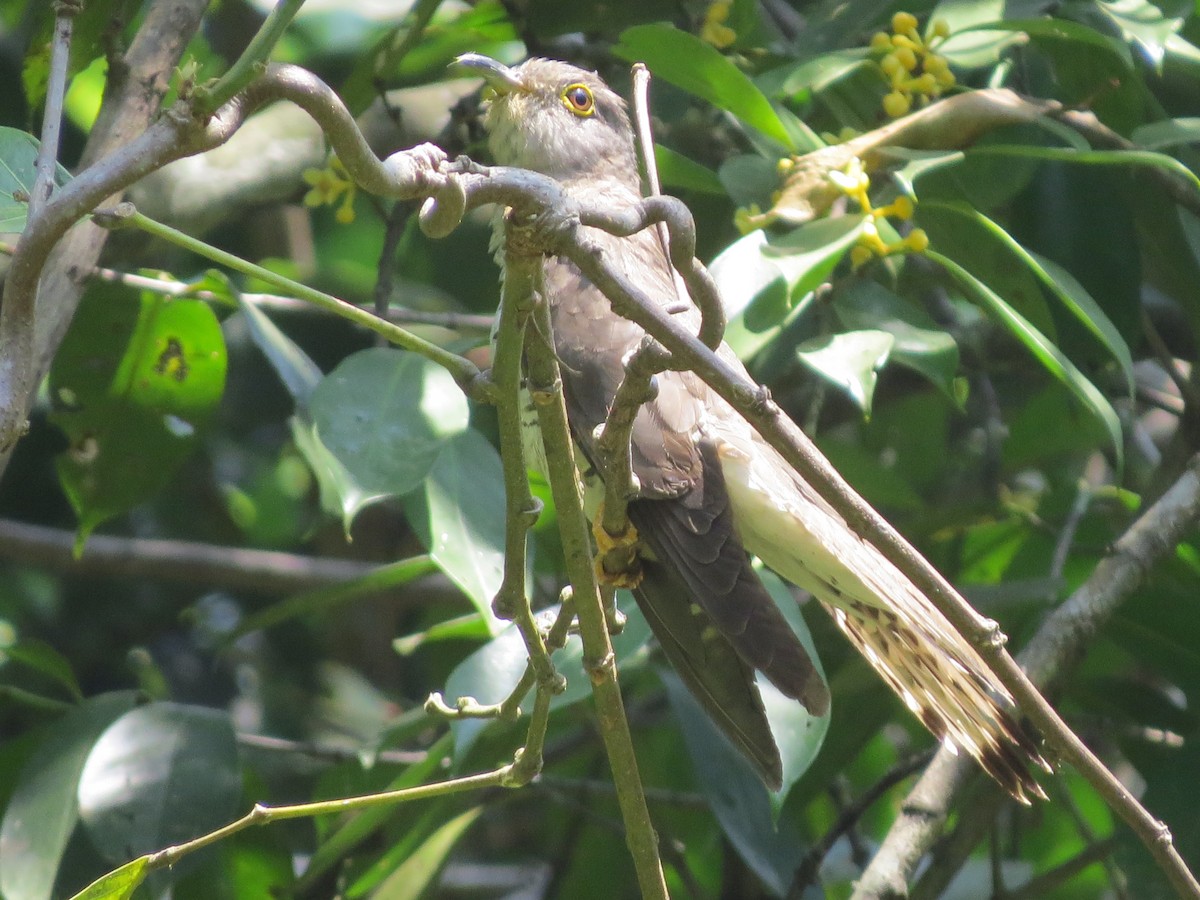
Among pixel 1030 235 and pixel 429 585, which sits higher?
Answer: pixel 1030 235

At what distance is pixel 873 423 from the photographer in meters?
4.63

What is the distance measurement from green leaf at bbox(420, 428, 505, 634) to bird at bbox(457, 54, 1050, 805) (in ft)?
0.79

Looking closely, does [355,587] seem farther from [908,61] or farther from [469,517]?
[908,61]

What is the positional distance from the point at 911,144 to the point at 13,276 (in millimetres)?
2157

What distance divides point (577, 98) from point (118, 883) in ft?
8.74

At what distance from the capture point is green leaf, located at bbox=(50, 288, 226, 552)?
3166 mm

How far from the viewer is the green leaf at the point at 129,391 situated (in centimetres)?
317

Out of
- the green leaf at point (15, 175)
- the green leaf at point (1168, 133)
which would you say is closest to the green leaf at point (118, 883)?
the green leaf at point (15, 175)

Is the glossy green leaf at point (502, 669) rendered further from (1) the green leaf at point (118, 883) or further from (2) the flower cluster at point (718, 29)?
(2) the flower cluster at point (718, 29)

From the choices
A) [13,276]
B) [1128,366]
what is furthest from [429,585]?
[13,276]

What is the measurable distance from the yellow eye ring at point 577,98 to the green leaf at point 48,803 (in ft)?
6.54

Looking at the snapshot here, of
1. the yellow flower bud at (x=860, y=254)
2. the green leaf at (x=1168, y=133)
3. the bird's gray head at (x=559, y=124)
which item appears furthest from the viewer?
the bird's gray head at (x=559, y=124)

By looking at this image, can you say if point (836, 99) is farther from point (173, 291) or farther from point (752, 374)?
point (173, 291)

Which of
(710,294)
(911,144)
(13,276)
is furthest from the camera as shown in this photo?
(911,144)
